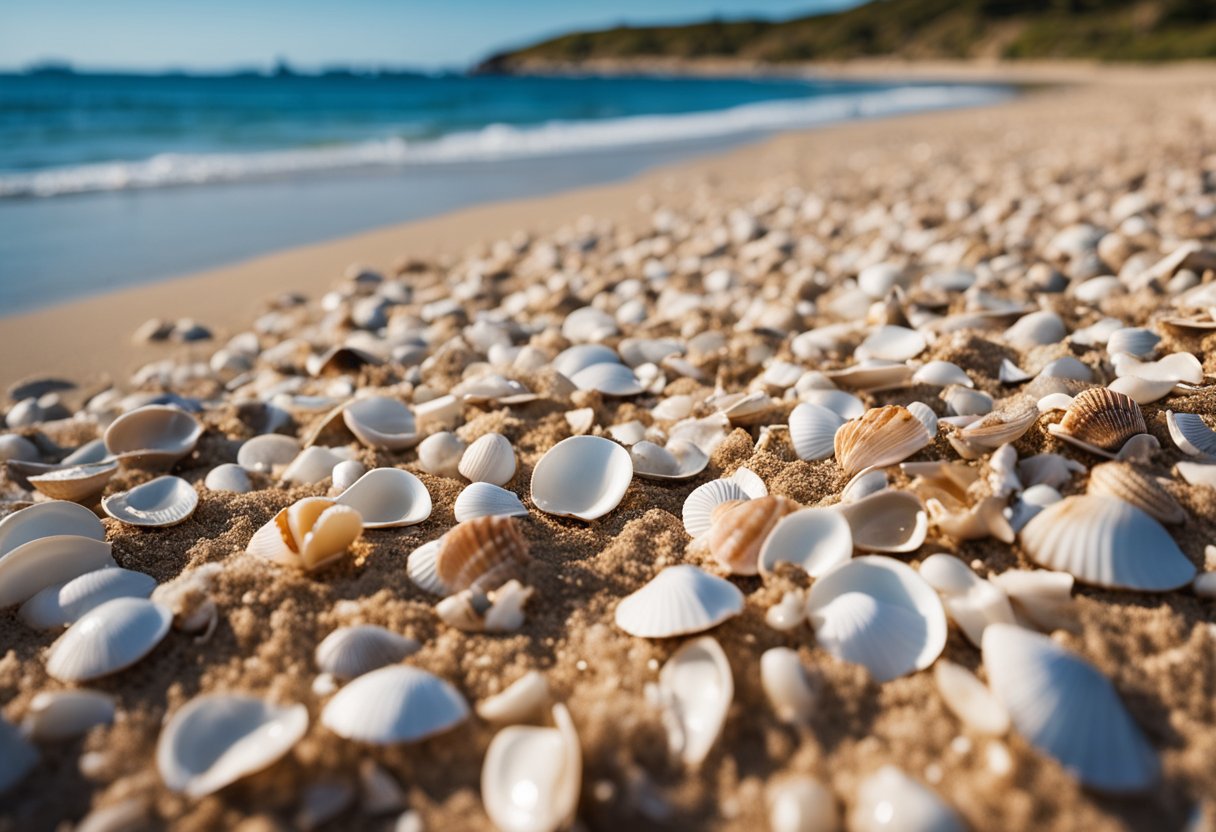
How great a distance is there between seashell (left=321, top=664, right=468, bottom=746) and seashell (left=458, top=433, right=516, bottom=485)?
83 centimetres

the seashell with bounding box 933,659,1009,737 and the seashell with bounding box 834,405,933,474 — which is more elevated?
the seashell with bounding box 834,405,933,474

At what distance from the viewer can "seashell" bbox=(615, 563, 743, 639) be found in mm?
1444

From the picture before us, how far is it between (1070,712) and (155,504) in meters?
2.07

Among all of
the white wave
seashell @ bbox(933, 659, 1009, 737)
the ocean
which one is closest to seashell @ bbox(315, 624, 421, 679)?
seashell @ bbox(933, 659, 1009, 737)

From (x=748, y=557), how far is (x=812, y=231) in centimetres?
392

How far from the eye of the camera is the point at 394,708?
1.28m

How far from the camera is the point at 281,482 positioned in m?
2.28

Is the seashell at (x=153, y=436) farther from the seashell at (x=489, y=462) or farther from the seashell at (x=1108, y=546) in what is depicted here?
the seashell at (x=1108, y=546)

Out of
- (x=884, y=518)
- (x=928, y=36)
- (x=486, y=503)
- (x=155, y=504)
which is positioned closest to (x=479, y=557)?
(x=486, y=503)

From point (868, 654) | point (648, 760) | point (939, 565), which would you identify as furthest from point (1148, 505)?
point (648, 760)

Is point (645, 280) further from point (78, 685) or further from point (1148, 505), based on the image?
point (78, 685)

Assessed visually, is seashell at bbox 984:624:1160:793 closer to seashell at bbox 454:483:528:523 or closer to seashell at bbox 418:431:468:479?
seashell at bbox 454:483:528:523

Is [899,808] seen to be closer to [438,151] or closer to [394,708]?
[394,708]

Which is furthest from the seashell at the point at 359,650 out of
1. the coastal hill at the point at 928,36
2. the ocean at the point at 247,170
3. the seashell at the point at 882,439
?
the coastal hill at the point at 928,36
